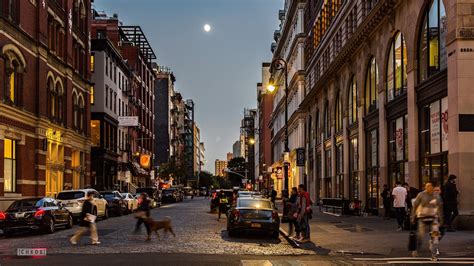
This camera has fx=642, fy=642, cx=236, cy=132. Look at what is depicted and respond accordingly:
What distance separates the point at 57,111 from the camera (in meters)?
45.8

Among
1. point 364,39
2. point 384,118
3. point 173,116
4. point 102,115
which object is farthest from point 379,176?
point 173,116

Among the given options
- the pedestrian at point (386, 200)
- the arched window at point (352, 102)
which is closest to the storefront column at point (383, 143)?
the pedestrian at point (386, 200)

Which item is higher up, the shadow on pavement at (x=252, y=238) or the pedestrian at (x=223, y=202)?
the pedestrian at (x=223, y=202)

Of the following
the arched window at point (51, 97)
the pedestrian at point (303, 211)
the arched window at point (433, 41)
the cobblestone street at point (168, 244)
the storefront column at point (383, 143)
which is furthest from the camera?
the arched window at point (51, 97)

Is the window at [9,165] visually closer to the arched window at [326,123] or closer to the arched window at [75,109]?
the arched window at [75,109]

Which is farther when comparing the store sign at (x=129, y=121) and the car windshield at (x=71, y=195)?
the store sign at (x=129, y=121)

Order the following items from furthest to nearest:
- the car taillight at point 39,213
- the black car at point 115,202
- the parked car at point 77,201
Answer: the black car at point 115,202, the parked car at point 77,201, the car taillight at point 39,213

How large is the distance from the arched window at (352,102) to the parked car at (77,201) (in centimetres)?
1621

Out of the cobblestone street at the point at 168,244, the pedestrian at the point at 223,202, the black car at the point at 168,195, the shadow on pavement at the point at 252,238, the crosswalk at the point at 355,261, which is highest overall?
the pedestrian at the point at 223,202

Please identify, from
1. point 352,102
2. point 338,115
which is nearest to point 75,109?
point 338,115

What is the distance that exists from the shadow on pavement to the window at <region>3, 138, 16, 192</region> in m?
16.3

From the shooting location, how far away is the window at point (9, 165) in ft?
116

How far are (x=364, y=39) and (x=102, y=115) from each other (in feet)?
108

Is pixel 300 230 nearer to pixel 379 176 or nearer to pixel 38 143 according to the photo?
pixel 379 176
